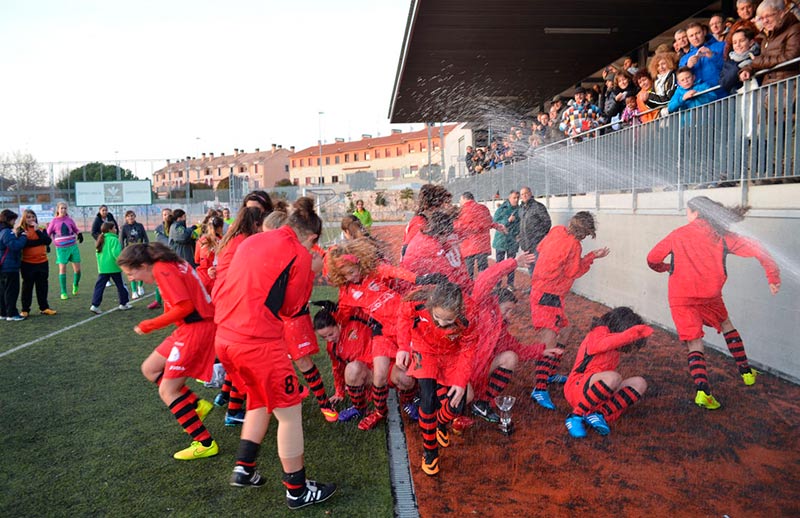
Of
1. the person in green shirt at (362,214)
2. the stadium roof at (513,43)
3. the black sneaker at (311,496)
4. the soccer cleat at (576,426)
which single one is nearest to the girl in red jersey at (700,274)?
the soccer cleat at (576,426)

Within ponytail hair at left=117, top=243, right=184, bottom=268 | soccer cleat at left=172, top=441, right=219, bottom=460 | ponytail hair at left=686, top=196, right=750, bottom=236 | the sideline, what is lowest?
soccer cleat at left=172, top=441, right=219, bottom=460

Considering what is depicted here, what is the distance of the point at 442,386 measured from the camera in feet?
13.9

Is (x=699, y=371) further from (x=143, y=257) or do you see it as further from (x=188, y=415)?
(x=143, y=257)

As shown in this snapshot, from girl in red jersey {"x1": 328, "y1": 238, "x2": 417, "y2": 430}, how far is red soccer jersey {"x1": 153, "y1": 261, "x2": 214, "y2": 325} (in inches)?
42.0

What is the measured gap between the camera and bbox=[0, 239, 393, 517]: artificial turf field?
3648mm

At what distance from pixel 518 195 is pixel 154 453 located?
872cm

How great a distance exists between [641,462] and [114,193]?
36749mm

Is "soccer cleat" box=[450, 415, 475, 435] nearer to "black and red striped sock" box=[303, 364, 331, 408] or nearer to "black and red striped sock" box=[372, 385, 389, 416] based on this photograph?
"black and red striped sock" box=[372, 385, 389, 416]

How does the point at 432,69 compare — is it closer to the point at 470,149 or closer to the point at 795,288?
the point at 470,149

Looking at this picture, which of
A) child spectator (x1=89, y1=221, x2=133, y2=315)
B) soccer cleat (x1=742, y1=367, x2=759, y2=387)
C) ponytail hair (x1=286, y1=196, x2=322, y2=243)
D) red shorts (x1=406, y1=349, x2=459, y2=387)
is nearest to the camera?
red shorts (x1=406, y1=349, x2=459, y2=387)

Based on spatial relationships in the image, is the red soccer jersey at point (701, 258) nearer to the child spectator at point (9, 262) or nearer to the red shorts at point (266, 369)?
the red shorts at point (266, 369)

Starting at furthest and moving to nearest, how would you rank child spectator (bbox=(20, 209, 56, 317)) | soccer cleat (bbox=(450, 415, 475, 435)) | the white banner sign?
the white banner sign, child spectator (bbox=(20, 209, 56, 317)), soccer cleat (bbox=(450, 415, 475, 435))

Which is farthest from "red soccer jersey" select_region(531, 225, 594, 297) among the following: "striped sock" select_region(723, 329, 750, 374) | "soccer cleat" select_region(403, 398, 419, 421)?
"soccer cleat" select_region(403, 398, 419, 421)

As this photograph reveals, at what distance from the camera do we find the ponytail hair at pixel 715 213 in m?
5.25
